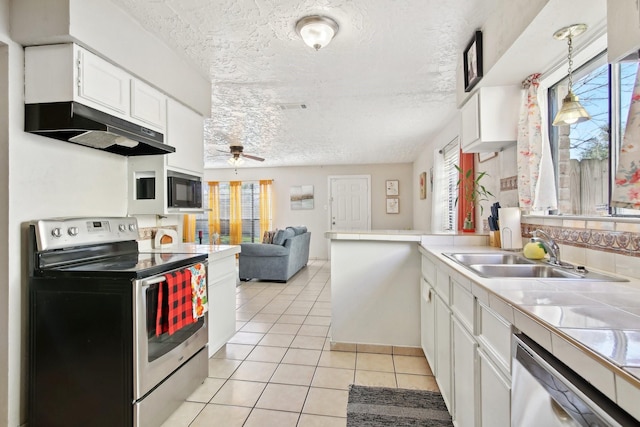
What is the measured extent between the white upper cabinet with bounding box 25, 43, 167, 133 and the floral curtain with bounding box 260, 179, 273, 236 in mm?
5853

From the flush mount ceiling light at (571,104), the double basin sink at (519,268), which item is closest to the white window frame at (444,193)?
the double basin sink at (519,268)

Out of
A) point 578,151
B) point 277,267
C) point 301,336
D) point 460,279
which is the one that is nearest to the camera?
point 460,279

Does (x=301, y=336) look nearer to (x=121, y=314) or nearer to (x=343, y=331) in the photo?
(x=343, y=331)

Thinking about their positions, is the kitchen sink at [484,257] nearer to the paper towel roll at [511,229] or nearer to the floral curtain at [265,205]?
the paper towel roll at [511,229]

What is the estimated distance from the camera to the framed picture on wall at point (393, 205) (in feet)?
24.5

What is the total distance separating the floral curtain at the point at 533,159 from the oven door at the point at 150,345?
7.18 feet

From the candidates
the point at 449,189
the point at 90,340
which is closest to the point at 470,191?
the point at 449,189

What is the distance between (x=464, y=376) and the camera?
1.42m

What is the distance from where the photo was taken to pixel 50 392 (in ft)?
5.18

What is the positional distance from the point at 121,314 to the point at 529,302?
1.68 m

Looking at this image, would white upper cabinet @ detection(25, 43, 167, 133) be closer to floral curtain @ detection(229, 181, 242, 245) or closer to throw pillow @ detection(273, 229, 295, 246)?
throw pillow @ detection(273, 229, 295, 246)

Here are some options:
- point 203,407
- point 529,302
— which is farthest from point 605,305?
point 203,407

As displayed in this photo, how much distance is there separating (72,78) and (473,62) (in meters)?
2.29

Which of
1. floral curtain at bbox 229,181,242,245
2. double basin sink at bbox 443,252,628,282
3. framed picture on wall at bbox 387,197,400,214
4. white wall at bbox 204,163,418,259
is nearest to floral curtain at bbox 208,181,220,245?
floral curtain at bbox 229,181,242,245
